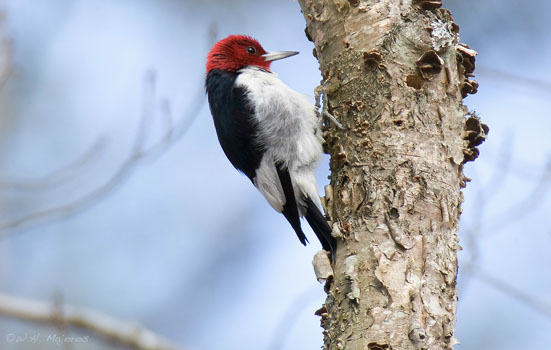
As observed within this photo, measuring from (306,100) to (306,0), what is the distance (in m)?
0.90

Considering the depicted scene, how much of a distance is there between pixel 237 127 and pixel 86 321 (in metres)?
1.54

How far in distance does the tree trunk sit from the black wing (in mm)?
1004

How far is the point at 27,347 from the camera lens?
6285 millimetres

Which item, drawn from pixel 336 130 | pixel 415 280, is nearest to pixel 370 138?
pixel 336 130

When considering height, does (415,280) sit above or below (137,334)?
above

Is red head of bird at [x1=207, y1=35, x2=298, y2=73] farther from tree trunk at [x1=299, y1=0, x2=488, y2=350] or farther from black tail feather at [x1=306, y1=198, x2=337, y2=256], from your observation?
tree trunk at [x1=299, y1=0, x2=488, y2=350]

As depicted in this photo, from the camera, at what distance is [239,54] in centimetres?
466

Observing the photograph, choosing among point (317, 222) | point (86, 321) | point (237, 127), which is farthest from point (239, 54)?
point (86, 321)

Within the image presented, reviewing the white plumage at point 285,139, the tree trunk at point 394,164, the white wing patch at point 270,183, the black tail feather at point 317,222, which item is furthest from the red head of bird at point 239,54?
the tree trunk at point 394,164

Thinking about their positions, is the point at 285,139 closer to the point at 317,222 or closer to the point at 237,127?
the point at 237,127

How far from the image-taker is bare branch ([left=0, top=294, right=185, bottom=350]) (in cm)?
355

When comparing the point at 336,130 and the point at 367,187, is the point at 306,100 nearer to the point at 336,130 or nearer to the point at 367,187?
the point at 336,130

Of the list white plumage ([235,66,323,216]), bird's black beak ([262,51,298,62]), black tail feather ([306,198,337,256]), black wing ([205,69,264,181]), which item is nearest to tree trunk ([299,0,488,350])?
black tail feather ([306,198,337,256])

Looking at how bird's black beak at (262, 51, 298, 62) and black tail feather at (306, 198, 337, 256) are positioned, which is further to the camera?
bird's black beak at (262, 51, 298, 62)
